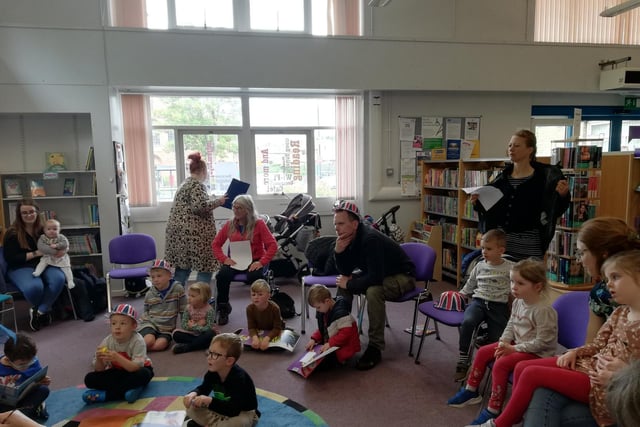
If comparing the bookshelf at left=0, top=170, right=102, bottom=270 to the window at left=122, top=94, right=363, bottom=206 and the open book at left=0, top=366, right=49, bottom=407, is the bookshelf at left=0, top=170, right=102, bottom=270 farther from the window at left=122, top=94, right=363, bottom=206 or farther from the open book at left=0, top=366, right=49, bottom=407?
the open book at left=0, top=366, right=49, bottom=407

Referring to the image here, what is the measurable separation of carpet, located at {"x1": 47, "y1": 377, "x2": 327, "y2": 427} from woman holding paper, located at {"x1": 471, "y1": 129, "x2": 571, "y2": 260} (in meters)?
1.75

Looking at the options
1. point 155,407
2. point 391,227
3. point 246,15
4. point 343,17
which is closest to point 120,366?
point 155,407

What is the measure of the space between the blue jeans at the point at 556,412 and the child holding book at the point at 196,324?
2516 mm

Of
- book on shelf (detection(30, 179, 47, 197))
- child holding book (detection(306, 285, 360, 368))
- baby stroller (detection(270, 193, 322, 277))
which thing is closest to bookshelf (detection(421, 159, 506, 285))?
baby stroller (detection(270, 193, 322, 277))

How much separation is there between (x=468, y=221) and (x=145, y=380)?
13.0 ft

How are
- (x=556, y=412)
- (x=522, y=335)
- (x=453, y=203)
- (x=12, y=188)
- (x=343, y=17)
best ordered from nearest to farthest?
(x=556, y=412), (x=522, y=335), (x=12, y=188), (x=453, y=203), (x=343, y=17)

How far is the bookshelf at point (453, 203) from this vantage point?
5035 millimetres

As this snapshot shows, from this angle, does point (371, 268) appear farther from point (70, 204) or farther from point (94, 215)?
point (70, 204)

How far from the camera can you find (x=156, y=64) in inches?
210

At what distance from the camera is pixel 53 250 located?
4.26m

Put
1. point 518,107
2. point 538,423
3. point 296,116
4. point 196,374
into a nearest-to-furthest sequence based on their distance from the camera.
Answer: point 538,423, point 196,374, point 296,116, point 518,107

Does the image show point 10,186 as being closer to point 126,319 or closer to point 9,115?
point 9,115

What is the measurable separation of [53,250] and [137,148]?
1973 millimetres

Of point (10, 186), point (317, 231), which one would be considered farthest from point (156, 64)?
point (317, 231)
